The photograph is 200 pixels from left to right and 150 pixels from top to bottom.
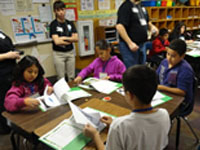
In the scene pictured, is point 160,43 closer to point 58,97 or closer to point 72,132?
point 58,97

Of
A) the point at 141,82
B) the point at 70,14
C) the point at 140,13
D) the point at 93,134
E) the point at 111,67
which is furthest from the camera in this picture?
the point at 70,14

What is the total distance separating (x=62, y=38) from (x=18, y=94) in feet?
5.30

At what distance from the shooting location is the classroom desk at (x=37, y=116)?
3.85 feet

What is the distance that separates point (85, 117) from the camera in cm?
A: 107

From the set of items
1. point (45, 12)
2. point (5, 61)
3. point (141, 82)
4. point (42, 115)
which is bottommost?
point (42, 115)

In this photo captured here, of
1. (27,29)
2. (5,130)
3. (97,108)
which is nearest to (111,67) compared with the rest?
(97,108)

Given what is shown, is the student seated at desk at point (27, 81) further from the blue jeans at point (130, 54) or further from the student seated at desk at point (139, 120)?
the blue jeans at point (130, 54)

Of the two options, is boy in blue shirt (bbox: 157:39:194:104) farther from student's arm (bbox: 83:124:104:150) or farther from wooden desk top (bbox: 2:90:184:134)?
student's arm (bbox: 83:124:104:150)

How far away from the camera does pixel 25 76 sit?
1.64 m

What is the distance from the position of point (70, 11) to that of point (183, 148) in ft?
10.5

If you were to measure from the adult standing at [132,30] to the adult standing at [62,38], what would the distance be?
100cm

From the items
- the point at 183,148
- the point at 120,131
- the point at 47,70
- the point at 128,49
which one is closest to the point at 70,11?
the point at 47,70

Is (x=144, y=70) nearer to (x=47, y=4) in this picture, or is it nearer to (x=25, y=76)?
(x=25, y=76)

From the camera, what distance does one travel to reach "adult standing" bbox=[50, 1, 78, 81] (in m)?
2.91
